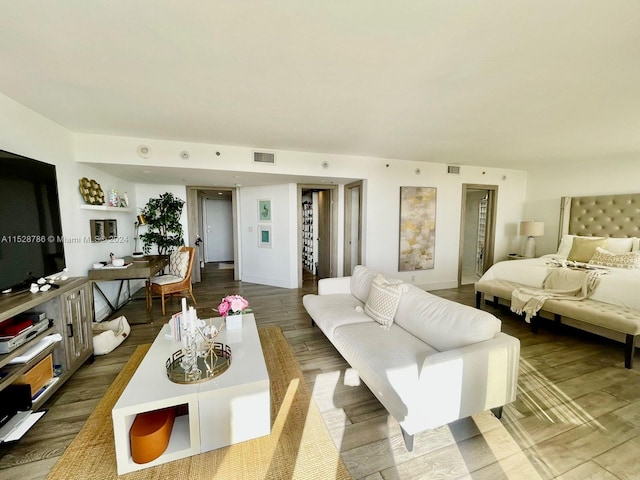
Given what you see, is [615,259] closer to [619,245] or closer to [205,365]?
[619,245]

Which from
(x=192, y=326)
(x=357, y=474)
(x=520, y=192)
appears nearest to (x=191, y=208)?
(x=192, y=326)

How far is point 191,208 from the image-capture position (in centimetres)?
541

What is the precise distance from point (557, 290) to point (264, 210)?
4895 millimetres

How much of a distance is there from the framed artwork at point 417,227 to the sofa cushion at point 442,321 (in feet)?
8.21

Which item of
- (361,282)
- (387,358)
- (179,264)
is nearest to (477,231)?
(361,282)

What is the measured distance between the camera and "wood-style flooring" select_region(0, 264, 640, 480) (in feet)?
4.96

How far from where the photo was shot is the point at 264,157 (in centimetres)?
398

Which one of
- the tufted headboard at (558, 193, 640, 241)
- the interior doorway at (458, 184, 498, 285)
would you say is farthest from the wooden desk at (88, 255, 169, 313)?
the tufted headboard at (558, 193, 640, 241)

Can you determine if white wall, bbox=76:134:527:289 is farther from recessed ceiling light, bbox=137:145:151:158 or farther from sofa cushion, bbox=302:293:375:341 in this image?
sofa cushion, bbox=302:293:375:341

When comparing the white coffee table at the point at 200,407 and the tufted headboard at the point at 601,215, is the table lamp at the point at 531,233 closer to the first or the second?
the tufted headboard at the point at 601,215

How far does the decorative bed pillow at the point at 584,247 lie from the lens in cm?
412

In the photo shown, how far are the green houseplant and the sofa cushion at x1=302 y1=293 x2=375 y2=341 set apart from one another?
3351mm

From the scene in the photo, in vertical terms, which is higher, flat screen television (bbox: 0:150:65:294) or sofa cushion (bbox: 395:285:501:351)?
flat screen television (bbox: 0:150:65:294)

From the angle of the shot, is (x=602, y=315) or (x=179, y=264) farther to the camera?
(x=179, y=264)
